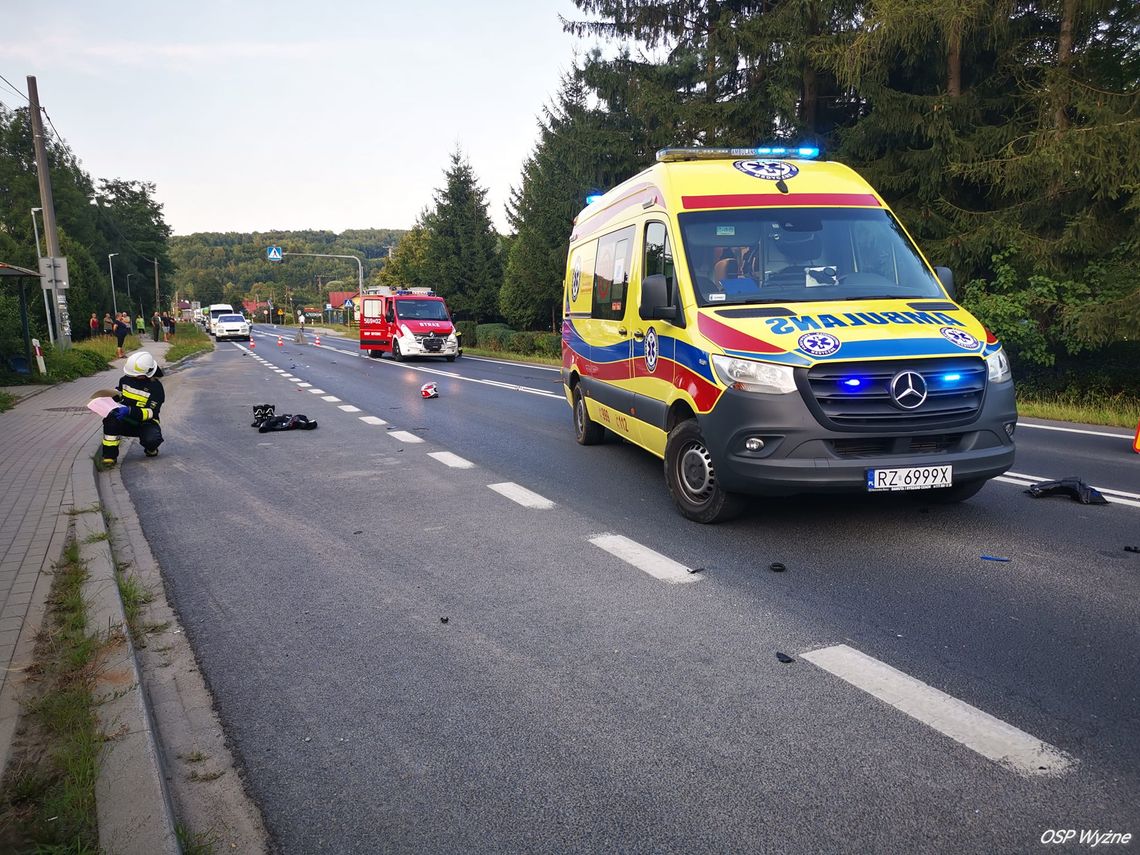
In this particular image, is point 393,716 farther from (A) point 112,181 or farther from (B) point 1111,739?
(A) point 112,181

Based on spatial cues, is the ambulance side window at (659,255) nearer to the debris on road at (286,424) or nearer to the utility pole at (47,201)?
the debris on road at (286,424)

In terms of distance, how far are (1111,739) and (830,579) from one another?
189 centimetres

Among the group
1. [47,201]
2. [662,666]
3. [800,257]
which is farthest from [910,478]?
[47,201]

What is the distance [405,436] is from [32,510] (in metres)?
4.96

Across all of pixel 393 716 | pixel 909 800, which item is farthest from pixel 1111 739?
pixel 393 716

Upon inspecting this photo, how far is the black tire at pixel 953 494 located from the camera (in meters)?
6.17

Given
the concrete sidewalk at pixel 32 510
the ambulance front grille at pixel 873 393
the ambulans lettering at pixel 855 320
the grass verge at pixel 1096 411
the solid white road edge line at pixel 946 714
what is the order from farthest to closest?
the grass verge at pixel 1096 411 → the ambulans lettering at pixel 855 320 → the ambulance front grille at pixel 873 393 → the concrete sidewalk at pixel 32 510 → the solid white road edge line at pixel 946 714

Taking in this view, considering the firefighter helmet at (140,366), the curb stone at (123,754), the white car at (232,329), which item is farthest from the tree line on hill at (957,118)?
the white car at (232,329)

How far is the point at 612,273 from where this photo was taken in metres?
7.99

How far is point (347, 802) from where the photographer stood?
106 inches

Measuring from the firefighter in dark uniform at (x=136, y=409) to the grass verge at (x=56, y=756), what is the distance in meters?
5.78

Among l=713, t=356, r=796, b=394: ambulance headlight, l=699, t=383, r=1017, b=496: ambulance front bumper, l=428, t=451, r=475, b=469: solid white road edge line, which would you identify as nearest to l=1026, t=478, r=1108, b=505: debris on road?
l=699, t=383, r=1017, b=496: ambulance front bumper

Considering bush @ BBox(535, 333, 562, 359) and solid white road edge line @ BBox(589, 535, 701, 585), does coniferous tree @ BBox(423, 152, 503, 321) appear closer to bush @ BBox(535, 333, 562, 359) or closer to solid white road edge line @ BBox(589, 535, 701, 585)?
bush @ BBox(535, 333, 562, 359)

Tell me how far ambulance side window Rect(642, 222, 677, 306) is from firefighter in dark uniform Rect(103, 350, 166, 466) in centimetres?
603
